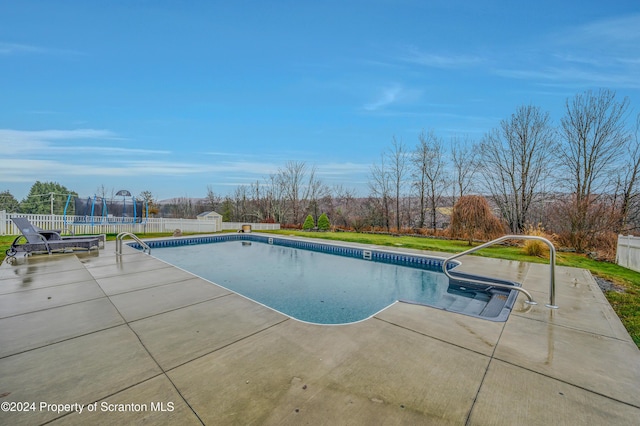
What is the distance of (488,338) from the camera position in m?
2.64

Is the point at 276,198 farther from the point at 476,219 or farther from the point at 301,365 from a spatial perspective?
the point at 301,365

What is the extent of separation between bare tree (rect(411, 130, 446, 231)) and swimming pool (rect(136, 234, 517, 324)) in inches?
344

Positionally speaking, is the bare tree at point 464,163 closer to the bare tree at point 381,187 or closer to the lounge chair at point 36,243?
the bare tree at point 381,187

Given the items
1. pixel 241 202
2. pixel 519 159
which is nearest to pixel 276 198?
pixel 241 202

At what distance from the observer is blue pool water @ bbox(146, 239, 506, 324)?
4.58 m

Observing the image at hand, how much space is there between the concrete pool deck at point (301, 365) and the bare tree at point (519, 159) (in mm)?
11172

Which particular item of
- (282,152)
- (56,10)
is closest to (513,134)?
(282,152)

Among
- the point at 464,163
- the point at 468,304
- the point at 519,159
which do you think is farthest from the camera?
the point at 464,163

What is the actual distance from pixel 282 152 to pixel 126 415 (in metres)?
20.5

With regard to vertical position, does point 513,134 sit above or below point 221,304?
above

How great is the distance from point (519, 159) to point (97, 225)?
66.5ft

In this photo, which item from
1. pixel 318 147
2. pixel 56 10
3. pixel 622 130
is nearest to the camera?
pixel 56 10

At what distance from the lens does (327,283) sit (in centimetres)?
598

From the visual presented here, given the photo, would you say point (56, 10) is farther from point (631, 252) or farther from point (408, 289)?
point (631, 252)
